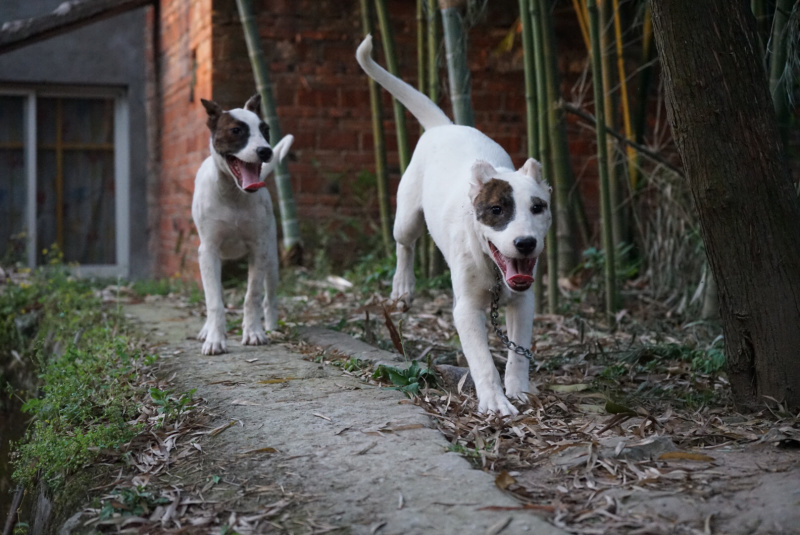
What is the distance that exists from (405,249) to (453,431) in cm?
165

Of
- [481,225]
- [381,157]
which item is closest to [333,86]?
[381,157]

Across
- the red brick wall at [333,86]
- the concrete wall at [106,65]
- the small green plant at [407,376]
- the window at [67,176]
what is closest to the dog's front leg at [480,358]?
the small green plant at [407,376]

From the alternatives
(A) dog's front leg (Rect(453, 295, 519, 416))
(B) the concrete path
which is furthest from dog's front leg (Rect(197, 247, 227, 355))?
(A) dog's front leg (Rect(453, 295, 519, 416))

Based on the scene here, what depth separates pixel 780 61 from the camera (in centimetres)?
383

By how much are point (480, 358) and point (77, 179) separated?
25.1ft

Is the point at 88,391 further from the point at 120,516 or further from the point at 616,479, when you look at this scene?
the point at 616,479

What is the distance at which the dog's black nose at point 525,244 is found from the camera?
286 cm

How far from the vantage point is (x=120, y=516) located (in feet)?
7.52

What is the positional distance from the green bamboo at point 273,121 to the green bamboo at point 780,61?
351cm

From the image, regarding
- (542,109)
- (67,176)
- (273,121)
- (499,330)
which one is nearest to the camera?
(499,330)

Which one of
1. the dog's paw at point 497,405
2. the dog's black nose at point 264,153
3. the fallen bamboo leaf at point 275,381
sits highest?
the dog's black nose at point 264,153

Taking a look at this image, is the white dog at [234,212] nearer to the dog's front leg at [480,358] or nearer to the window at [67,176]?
the dog's front leg at [480,358]

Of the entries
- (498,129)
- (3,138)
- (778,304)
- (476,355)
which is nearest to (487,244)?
(476,355)

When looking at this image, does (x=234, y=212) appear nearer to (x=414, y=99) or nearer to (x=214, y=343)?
(x=214, y=343)
